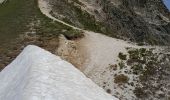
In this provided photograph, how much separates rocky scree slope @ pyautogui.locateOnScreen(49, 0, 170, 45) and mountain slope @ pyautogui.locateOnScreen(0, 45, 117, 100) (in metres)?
37.0

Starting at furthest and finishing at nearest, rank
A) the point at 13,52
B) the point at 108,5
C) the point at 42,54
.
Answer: the point at 108,5
the point at 13,52
the point at 42,54

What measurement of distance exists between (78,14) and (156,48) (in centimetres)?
2137

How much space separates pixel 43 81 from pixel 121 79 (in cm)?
2383

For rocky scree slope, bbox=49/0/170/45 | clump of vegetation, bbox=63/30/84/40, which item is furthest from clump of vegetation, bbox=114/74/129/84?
rocky scree slope, bbox=49/0/170/45

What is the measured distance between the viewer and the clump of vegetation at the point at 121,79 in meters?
29.4

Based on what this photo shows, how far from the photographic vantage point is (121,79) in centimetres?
2972

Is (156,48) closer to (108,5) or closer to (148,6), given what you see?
(108,5)

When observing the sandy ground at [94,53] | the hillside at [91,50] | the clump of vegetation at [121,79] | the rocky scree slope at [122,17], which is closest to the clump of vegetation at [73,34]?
the hillside at [91,50]

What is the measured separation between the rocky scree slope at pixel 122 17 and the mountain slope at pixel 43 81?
1458 inches

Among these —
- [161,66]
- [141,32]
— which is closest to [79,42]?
[161,66]

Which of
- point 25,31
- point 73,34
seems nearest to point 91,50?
point 73,34

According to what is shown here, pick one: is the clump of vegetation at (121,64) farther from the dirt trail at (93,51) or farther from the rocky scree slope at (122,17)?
the rocky scree slope at (122,17)

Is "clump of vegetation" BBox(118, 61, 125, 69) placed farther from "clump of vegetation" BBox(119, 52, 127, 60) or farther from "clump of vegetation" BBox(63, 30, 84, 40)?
"clump of vegetation" BBox(63, 30, 84, 40)

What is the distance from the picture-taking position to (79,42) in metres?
36.4
